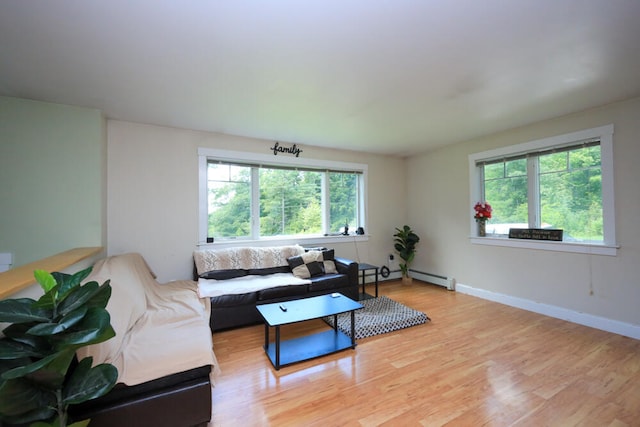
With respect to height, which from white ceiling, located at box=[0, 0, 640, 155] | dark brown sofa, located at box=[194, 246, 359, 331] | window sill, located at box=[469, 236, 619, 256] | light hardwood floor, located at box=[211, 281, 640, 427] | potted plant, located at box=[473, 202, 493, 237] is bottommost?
light hardwood floor, located at box=[211, 281, 640, 427]

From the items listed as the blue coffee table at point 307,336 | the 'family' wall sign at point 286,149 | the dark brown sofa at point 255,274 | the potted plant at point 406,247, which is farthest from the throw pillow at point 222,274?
the potted plant at point 406,247

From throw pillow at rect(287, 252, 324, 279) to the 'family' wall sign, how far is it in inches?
66.4

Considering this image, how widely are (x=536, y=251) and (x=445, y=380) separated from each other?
98.5 inches

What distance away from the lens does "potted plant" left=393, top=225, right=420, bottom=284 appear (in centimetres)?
480

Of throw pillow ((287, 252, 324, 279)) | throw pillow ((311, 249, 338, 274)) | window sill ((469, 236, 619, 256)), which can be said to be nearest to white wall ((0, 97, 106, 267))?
throw pillow ((287, 252, 324, 279))

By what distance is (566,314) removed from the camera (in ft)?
10.2

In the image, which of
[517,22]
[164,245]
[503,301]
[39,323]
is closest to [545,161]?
[503,301]

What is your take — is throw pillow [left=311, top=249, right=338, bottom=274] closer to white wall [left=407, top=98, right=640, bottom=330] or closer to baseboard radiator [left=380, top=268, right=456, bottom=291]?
baseboard radiator [left=380, top=268, right=456, bottom=291]

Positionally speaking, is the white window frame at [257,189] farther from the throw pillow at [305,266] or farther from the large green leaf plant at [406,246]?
the large green leaf plant at [406,246]

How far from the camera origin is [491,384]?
198cm

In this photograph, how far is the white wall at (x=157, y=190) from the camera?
10.3 feet

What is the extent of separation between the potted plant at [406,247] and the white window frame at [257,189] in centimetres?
70

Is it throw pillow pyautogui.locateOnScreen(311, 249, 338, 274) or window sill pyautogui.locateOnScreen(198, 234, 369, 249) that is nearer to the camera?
window sill pyautogui.locateOnScreen(198, 234, 369, 249)

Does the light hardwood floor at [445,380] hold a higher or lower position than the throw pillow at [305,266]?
lower
